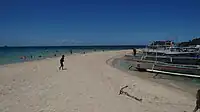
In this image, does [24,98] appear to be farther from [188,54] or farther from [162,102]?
[188,54]

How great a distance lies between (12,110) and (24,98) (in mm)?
1728

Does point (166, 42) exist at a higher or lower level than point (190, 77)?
higher

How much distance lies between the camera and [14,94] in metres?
11.2

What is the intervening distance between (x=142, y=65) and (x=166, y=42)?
2269cm

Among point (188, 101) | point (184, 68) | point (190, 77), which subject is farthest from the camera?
point (184, 68)

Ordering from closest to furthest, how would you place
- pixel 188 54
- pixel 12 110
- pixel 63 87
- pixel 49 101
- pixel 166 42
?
1. pixel 12 110
2. pixel 49 101
3. pixel 63 87
4. pixel 188 54
5. pixel 166 42

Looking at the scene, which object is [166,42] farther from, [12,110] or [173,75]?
[12,110]

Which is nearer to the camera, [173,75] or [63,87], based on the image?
[63,87]

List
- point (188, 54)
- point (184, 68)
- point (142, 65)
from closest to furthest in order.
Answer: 1. point (184, 68)
2. point (142, 65)
3. point (188, 54)

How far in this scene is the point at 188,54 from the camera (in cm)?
2892

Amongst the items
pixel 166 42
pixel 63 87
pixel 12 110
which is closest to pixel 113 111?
pixel 12 110

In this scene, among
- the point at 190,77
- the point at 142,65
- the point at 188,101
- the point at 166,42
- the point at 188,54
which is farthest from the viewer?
the point at 166,42

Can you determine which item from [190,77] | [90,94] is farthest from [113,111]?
[190,77]

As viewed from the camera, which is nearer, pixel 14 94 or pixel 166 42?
pixel 14 94
